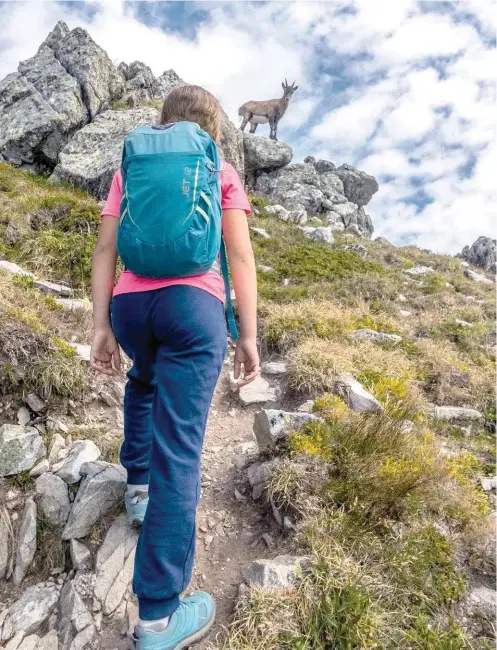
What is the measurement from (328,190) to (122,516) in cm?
2561

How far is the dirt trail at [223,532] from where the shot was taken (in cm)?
262

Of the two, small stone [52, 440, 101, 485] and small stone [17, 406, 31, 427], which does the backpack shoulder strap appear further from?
small stone [17, 406, 31, 427]

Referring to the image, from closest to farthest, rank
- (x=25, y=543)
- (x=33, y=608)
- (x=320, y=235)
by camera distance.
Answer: (x=33, y=608) → (x=25, y=543) → (x=320, y=235)

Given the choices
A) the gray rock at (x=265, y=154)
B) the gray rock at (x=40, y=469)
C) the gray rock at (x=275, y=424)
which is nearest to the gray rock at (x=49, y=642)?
the gray rock at (x=40, y=469)

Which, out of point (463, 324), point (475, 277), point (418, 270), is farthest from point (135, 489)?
point (475, 277)

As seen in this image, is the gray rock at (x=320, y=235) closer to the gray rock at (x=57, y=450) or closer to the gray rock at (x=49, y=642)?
the gray rock at (x=57, y=450)

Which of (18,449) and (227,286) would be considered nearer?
(227,286)

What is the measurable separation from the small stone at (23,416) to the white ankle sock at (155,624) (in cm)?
209

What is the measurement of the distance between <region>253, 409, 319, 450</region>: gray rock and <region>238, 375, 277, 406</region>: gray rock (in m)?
1.10

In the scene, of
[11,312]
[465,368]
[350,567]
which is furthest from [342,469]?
[465,368]

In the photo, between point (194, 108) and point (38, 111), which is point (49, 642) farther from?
point (38, 111)

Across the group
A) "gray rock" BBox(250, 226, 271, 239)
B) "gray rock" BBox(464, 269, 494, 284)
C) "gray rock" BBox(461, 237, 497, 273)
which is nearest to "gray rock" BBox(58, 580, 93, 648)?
"gray rock" BBox(250, 226, 271, 239)

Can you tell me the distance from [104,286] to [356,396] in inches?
129

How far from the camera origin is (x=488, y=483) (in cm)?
441
